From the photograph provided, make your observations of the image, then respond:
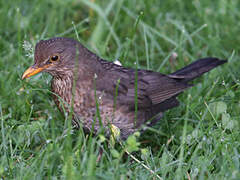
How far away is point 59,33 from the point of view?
19.0ft

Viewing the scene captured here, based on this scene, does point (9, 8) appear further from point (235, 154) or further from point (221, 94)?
point (235, 154)

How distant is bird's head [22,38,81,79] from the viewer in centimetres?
382

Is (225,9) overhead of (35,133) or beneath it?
overhead

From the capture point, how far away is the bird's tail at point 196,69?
→ 4598mm

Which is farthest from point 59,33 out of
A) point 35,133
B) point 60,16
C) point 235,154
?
point 235,154

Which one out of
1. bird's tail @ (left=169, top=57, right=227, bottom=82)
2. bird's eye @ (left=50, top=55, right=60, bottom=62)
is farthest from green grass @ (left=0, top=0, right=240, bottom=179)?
bird's eye @ (left=50, top=55, right=60, bottom=62)

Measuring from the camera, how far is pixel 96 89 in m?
3.94

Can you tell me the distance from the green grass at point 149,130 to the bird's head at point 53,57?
23 cm

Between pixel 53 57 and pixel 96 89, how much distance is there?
493 mm

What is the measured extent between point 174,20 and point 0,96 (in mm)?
2852

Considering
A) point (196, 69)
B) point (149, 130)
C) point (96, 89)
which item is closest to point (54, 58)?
point (96, 89)

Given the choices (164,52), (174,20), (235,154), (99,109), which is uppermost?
(174,20)

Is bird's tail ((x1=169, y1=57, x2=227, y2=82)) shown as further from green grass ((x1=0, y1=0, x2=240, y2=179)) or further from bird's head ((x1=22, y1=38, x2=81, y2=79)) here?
bird's head ((x1=22, y1=38, x2=81, y2=79))

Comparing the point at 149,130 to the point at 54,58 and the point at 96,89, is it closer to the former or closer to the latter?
the point at 96,89
